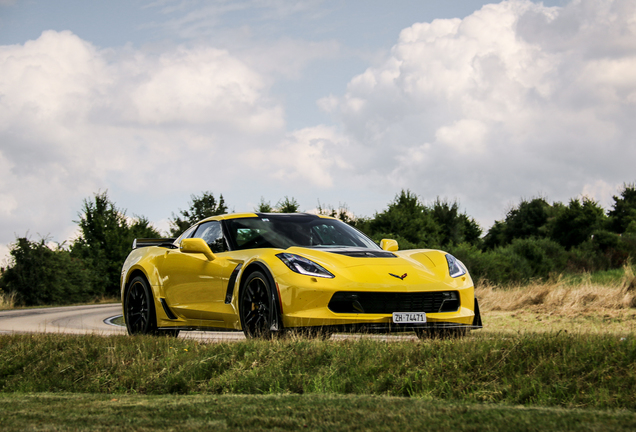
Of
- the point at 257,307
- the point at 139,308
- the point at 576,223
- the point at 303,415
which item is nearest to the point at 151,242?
the point at 139,308

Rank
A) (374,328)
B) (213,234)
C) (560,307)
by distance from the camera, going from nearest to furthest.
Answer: (374,328) → (213,234) → (560,307)

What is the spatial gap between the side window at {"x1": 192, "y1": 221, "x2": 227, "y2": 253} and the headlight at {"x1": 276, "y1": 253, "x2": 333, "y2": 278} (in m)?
1.42

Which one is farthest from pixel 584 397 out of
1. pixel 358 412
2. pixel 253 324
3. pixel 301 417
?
pixel 253 324

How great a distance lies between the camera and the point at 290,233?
8.36 m

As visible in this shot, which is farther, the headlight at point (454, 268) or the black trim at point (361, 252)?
the headlight at point (454, 268)

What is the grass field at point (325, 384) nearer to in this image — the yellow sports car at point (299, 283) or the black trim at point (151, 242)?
the yellow sports car at point (299, 283)

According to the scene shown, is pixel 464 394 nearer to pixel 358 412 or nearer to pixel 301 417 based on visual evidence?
pixel 358 412

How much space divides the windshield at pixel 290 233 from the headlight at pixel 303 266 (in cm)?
70

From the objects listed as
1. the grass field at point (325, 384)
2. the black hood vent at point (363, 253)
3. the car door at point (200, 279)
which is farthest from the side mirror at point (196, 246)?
the black hood vent at point (363, 253)

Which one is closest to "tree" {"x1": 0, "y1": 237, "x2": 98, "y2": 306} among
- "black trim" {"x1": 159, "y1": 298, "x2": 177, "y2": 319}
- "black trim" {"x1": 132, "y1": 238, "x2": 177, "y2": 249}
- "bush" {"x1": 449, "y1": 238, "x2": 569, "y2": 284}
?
"bush" {"x1": 449, "y1": 238, "x2": 569, "y2": 284}

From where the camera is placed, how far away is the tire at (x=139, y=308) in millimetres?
9273

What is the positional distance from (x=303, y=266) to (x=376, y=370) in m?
1.80

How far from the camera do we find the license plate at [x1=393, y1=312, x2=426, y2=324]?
6941mm

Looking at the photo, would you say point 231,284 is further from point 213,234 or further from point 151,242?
point 151,242
